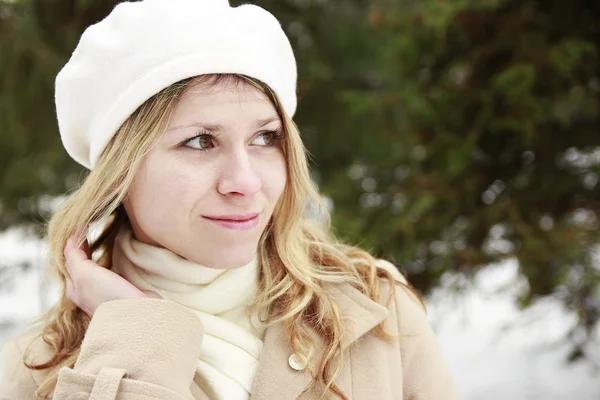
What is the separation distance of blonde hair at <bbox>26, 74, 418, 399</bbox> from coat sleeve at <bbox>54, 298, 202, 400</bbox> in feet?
0.63

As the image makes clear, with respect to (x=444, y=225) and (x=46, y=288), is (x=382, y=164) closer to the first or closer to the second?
(x=444, y=225)

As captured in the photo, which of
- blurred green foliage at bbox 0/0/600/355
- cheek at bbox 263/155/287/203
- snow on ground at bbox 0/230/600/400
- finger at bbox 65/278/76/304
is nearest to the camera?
cheek at bbox 263/155/287/203

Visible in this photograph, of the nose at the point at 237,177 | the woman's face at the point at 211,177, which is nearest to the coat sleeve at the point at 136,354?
the woman's face at the point at 211,177

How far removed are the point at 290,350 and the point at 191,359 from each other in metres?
0.22

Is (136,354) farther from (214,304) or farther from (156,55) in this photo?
(156,55)

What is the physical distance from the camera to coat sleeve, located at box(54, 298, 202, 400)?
1337mm

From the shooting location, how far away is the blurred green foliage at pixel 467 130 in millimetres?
3033

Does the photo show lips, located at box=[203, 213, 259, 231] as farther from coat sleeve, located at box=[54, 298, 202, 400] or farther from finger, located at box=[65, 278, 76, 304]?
finger, located at box=[65, 278, 76, 304]

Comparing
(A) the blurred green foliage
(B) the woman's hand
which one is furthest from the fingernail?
(A) the blurred green foliage

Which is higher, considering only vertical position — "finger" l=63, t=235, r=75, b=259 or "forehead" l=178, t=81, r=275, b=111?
"forehead" l=178, t=81, r=275, b=111

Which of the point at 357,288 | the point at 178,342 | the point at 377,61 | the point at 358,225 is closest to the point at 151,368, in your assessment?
the point at 178,342

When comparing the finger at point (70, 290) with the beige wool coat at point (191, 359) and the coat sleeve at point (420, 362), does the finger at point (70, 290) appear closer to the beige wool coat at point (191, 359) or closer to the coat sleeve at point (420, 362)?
the beige wool coat at point (191, 359)

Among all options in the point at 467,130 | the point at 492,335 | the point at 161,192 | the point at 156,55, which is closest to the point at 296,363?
the point at 161,192

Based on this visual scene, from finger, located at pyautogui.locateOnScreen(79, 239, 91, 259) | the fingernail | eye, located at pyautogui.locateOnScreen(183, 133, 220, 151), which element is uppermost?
eye, located at pyautogui.locateOnScreen(183, 133, 220, 151)
